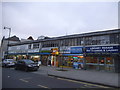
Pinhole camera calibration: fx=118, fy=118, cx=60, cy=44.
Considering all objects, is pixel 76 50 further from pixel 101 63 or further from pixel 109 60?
pixel 109 60

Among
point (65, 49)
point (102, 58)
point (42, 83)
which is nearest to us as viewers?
point (42, 83)

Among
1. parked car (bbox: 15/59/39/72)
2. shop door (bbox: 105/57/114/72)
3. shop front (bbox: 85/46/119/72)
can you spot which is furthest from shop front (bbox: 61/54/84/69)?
parked car (bbox: 15/59/39/72)

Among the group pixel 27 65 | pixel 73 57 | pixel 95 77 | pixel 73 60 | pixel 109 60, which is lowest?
pixel 95 77

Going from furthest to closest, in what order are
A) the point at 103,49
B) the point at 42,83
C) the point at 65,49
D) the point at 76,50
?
the point at 65,49, the point at 76,50, the point at 103,49, the point at 42,83

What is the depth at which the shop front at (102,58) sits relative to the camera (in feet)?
55.2

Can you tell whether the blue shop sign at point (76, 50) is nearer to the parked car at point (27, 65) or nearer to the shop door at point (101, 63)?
the shop door at point (101, 63)

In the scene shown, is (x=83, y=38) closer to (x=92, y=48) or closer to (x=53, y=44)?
(x=92, y=48)

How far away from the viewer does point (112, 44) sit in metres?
17.2

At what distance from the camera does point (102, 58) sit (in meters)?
18.1

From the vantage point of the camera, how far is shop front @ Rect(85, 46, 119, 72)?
1681 cm

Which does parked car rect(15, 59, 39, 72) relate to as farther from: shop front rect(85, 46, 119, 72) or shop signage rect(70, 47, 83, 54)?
shop front rect(85, 46, 119, 72)

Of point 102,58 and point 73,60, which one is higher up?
point 102,58

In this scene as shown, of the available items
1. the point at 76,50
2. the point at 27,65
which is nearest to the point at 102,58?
the point at 76,50

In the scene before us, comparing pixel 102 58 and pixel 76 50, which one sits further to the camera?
pixel 76 50
